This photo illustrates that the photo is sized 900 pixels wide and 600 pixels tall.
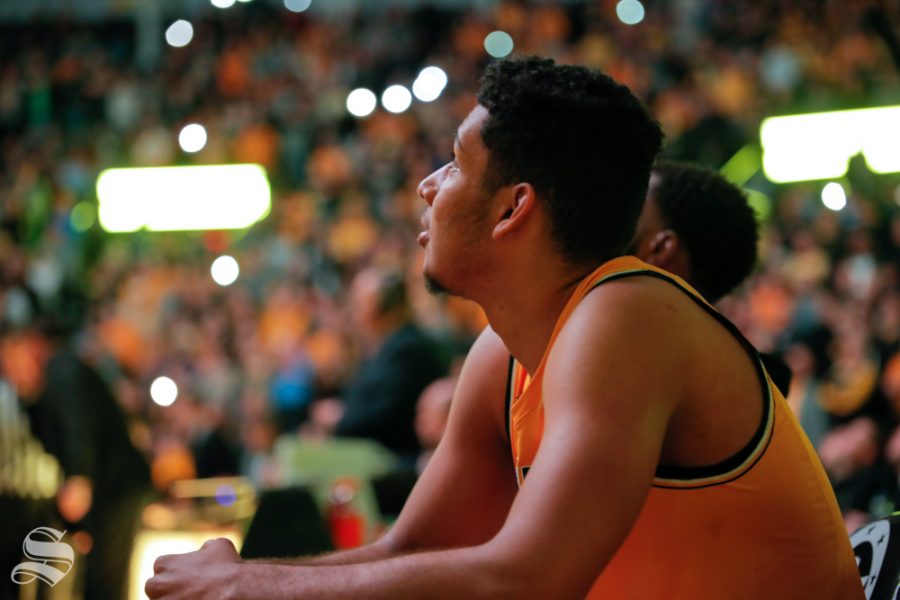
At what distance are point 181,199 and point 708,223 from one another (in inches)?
427

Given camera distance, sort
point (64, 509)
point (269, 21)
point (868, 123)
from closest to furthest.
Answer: point (64, 509) → point (868, 123) → point (269, 21)

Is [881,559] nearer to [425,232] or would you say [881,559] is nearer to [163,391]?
[425,232]

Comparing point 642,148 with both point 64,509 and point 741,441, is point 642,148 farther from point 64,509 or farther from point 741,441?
point 64,509

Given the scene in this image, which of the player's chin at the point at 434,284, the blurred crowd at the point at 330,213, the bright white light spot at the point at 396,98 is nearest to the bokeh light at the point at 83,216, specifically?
the blurred crowd at the point at 330,213

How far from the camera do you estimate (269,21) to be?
14.7 meters

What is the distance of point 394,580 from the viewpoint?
1.35 m

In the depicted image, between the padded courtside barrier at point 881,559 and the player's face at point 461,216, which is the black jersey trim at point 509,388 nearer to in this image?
the player's face at point 461,216

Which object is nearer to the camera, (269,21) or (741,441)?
(741,441)

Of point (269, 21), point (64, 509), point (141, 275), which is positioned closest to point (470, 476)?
→ point (64, 509)

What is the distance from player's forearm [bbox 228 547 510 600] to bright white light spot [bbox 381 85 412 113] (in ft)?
36.4

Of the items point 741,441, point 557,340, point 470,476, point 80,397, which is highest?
point 557,340

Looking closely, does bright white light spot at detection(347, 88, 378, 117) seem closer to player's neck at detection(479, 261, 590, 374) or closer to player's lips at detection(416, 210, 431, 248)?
player's lips at detection(416, 210, 431, 248)

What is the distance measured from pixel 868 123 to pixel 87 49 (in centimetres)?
1044

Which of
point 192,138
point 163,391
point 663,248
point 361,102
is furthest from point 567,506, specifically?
point 192,138
